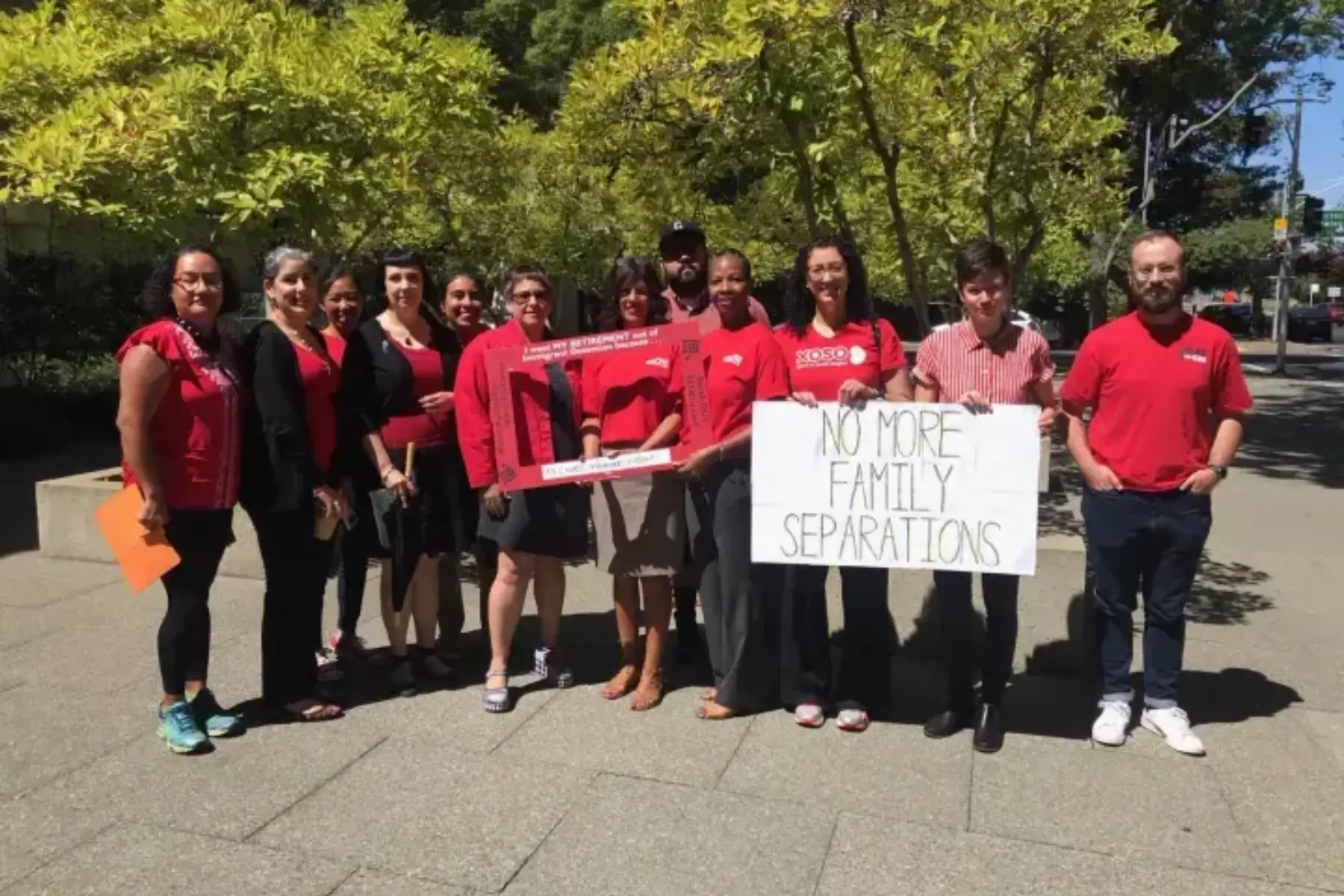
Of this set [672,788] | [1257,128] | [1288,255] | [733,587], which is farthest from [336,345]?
[1288,255]

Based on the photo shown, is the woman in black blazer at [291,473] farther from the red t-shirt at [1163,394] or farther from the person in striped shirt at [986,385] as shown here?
the red t-shirt at [1163,394]

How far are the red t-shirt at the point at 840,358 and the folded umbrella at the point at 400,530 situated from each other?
64.8 inches

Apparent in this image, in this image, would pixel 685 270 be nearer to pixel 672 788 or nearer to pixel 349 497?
pixel 349 497

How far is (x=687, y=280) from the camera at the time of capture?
493cm

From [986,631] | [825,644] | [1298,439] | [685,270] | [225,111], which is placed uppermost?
[225,111]

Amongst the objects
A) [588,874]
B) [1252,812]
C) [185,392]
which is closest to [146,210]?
[185,392]

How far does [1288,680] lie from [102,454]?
37.4ft

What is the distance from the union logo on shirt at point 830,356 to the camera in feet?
13.9

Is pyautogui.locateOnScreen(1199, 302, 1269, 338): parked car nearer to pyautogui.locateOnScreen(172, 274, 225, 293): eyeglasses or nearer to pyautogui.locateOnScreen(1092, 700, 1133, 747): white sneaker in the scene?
pyautogui.locateOnScreen(1092, 700, 1133, 747): white sneaker

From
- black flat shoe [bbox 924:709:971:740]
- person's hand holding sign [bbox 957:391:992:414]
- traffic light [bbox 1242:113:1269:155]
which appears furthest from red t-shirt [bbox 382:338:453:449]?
traffic light [bbox 1242:113:1269:155]

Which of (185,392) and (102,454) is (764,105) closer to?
(185,392)

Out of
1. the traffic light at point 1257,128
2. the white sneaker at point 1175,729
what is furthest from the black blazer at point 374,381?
the traffic light at point 1257,128

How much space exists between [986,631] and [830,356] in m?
1.20

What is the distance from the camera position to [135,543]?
400cm
